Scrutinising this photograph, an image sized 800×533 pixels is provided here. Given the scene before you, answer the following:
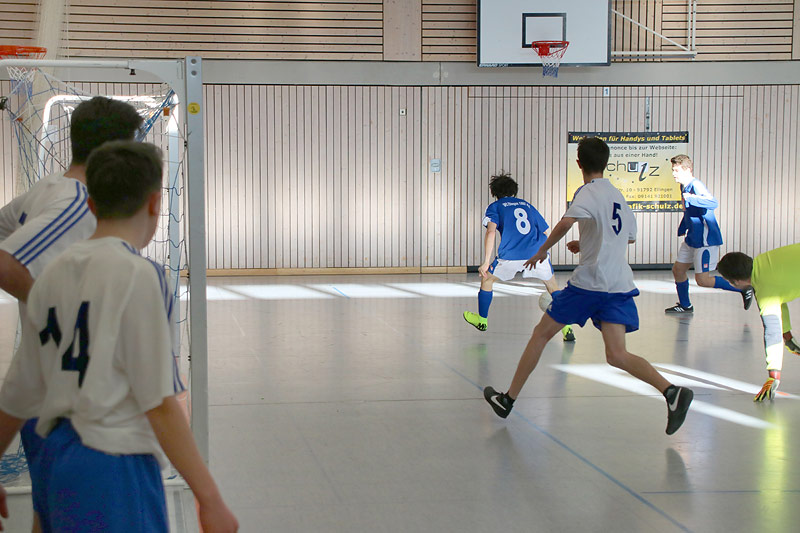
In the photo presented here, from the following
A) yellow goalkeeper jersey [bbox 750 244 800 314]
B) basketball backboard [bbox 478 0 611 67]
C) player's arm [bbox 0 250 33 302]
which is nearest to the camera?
player's arm [bbox 0 250 33 302]

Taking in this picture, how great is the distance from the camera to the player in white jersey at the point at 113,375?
1677 millimetres

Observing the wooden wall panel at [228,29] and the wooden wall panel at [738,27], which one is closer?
the wooden wall panel at [228,29]

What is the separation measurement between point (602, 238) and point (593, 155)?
1.61 feet

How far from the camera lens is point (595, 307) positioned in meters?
4.65

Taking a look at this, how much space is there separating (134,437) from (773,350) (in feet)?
15.1

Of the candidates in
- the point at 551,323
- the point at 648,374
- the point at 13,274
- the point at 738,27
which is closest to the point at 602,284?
the point at 551,323

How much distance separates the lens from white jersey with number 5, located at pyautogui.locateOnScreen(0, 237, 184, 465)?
5.49 ft

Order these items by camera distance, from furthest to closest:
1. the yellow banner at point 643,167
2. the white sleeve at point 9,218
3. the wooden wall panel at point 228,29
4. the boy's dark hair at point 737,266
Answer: the yellow banner at point 643,167, the wooden wall panel at point 228,29, the boy's dark hair at point 737,266, the white sleeve at point 9,218

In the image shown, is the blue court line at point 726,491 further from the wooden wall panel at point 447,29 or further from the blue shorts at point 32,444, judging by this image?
the wooden wall panel at point 447,29

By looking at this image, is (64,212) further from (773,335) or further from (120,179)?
(773,335)

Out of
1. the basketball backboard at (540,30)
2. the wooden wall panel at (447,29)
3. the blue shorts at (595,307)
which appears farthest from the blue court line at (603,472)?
the wooden wall panel at (447,29)

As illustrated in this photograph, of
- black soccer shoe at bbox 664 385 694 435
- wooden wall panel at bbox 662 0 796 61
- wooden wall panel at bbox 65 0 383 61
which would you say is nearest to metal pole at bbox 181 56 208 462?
black soccer shoe at bbox 664 385 694 435

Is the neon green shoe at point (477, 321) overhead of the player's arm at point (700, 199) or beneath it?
beneath

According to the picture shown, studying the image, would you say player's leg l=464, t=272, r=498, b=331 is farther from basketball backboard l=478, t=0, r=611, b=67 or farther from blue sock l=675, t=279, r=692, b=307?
basketball backboard l=478, t=0, r=611, b=67
